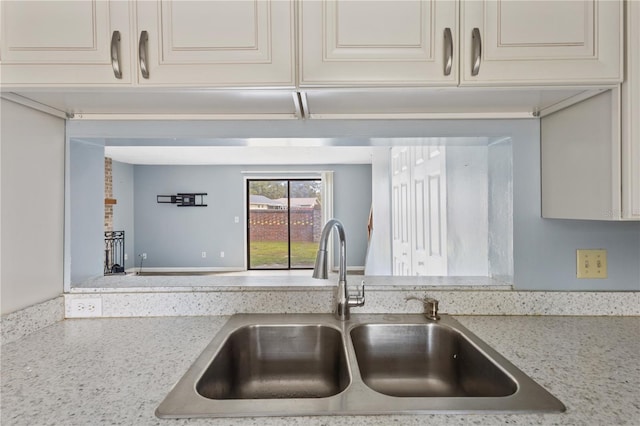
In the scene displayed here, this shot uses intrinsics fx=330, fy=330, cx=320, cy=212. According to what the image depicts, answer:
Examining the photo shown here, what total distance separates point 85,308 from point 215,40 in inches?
41.1

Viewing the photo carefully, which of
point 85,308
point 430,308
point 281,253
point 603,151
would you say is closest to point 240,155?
point 281,253

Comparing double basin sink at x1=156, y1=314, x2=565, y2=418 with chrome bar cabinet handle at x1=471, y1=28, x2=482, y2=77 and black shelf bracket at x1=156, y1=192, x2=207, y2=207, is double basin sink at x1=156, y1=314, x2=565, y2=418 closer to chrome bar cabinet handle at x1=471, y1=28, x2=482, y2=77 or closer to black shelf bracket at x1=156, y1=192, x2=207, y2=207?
chrome bar cabinet handle at x1=471, y1=28, x2=482, y2=77

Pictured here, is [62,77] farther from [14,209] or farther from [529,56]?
[529,56]

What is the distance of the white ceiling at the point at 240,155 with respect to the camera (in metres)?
5.17

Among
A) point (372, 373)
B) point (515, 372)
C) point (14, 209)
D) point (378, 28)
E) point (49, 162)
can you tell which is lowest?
point (372, 373)

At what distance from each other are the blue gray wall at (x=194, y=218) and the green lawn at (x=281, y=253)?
40 cm

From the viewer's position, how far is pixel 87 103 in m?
1.07

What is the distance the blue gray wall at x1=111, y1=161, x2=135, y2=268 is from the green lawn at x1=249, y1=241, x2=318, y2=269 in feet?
8.35

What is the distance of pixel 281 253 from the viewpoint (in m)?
7.21

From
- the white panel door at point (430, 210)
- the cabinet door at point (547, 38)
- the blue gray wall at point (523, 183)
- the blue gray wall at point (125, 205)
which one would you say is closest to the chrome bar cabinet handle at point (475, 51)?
the cabinet door at point (547, 38)

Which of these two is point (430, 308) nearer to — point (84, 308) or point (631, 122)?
point (631, 122)

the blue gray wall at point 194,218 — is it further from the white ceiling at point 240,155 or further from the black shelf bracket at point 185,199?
the white ceiling at point 240,155

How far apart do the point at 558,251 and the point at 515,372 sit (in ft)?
2.10

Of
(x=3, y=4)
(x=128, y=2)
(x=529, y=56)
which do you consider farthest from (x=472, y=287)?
(x=3, y=4)
